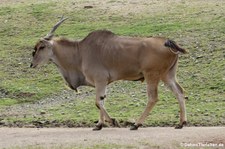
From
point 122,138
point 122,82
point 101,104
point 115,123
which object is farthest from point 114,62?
point 122,82

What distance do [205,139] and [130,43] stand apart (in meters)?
2.47

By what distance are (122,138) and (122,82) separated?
583 centimetres

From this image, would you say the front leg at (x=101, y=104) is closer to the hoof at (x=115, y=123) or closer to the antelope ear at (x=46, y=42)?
the hoof at (x=115, y=123)

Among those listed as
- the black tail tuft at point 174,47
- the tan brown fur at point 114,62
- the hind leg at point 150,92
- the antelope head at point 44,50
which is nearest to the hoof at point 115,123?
the tan brown fur at point 114,62

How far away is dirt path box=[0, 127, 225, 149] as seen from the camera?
1102 cm

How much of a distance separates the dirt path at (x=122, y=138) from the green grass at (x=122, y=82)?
1071 millimetres

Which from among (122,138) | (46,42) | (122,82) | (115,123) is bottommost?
(122,82)

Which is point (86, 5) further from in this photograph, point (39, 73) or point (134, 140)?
point (134, 140)

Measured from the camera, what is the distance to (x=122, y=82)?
1711 cm

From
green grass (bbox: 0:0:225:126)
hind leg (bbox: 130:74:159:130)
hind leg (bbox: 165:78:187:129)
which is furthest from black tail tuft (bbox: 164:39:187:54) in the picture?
green grass (bbox: 0:0:225:126)

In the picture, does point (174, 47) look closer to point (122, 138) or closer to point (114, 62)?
point (114, 62)

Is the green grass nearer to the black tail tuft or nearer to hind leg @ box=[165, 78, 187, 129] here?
hind leg @ box=[165, 78, 187, 129]

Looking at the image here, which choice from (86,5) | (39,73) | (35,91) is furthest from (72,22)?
(35,91)

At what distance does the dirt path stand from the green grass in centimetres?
107
